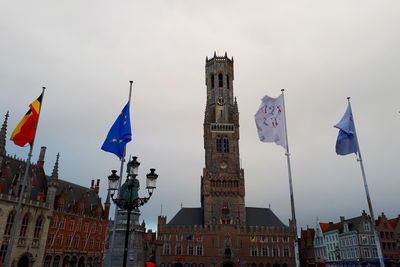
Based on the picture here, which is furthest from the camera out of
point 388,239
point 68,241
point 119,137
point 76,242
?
point 388,239

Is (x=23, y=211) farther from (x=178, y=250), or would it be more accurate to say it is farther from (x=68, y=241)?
(x=178, y=250)

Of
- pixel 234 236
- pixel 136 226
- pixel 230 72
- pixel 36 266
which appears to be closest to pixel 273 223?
pixel 234 236

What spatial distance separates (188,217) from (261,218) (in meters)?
17.7

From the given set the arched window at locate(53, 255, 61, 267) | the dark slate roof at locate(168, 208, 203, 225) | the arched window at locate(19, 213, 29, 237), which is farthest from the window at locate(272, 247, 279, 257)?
the arched window at locate(19, 213, 29, 237)

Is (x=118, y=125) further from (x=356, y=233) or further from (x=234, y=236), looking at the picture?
(x=356, y=233)

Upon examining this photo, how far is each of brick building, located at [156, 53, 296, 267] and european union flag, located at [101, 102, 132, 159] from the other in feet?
178

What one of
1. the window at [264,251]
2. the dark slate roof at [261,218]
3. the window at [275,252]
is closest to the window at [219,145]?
the dark slate roof at [261,218]

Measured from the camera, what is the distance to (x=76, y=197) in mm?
63156

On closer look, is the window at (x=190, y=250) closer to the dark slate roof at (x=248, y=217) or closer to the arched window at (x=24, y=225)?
the dark slate roof at (x=248, y=217)

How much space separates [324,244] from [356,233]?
13.2 m

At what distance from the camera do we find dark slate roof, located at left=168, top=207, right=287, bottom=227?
245ft

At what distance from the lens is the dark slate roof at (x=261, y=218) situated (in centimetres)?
7588

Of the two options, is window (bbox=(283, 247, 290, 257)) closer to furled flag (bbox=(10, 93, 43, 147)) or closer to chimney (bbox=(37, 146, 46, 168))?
chimney (bbox=(37, 146, 46, 168))

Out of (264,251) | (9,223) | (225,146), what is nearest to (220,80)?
(225,146)
